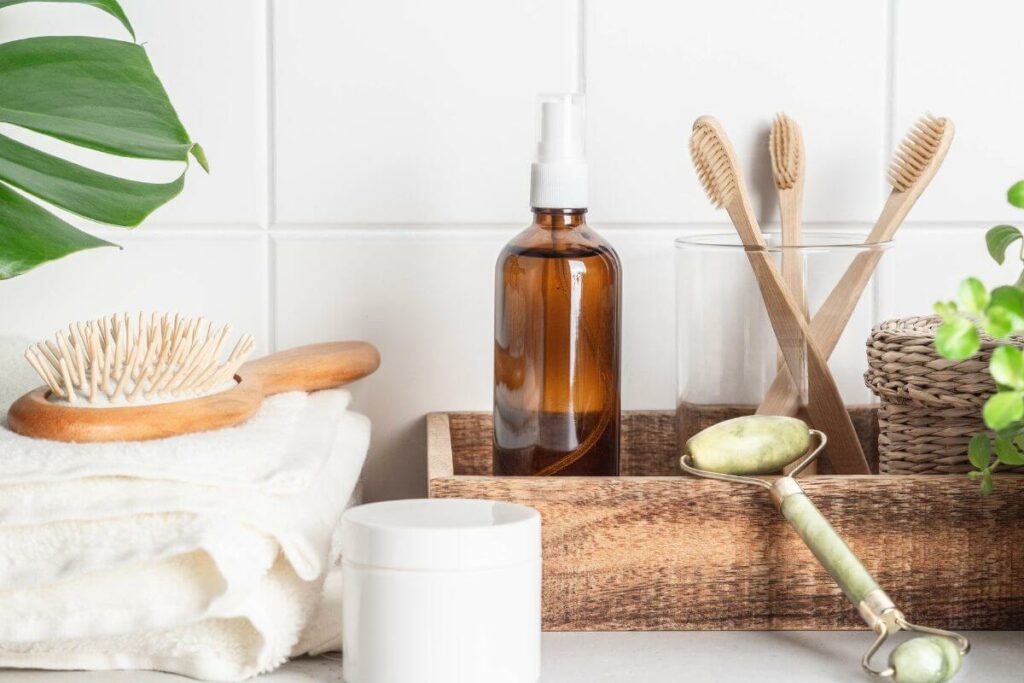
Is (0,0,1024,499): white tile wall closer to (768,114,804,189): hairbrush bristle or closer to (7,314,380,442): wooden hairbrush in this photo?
(768,114,804,189): hairbrush bristle

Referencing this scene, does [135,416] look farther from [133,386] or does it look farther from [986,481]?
[986,481]

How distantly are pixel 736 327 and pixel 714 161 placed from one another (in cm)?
12

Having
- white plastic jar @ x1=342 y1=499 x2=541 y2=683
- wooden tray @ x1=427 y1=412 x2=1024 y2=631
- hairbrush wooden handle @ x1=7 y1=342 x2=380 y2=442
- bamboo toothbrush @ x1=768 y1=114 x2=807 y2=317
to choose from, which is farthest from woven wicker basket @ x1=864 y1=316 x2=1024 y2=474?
hairbrush wooden handle @ x1=7 y1=342 x2=380 y2=442

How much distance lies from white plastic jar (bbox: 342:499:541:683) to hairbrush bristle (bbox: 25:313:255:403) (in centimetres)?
16

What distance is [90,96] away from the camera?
62 centimetres

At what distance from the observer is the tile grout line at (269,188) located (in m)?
0.74

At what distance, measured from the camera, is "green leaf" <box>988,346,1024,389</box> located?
A: 1.23 feet

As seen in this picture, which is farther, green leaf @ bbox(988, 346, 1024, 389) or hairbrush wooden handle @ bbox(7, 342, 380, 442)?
hairbrush wooden handle @ bbox(7, 342, 380, 442)

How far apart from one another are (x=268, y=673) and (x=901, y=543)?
1.06 ft

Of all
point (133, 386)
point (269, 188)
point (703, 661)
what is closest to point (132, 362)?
point (133, 386)

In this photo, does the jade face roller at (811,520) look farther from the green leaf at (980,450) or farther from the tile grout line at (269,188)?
the tile grout line at (269,188)

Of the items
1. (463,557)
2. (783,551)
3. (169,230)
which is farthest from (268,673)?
(169,230)

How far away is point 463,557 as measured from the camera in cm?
45

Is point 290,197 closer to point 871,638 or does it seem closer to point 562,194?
point 562,194
